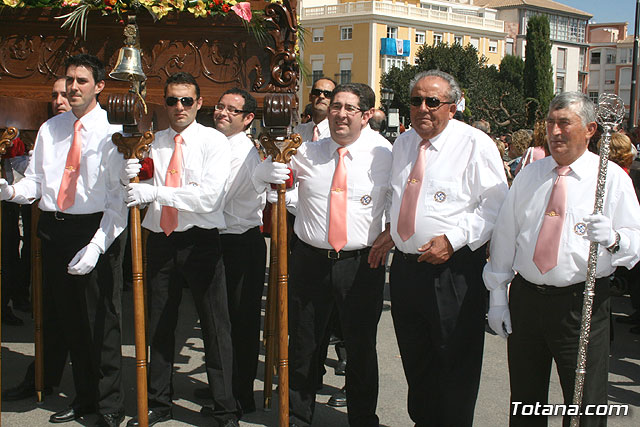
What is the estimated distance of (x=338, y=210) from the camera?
4.42 m

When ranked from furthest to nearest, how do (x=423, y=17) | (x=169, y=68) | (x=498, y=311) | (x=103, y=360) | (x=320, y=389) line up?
(x=423, y=17) → (x=169, y=68) → (x=320, y=389) → (x=103, y=360) → (x=498, y=311)

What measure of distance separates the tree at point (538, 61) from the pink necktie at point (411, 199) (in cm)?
6204

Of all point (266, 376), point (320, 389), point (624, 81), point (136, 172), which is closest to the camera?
point (136, 172)

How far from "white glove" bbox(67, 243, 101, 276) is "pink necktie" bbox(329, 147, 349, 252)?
1491 millimetres

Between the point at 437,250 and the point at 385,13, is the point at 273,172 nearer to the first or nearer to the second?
the point at 437,250

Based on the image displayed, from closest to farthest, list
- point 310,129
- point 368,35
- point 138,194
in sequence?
point 138,194 → point 310,129 → point 368,35

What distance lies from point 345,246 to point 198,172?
111 cm

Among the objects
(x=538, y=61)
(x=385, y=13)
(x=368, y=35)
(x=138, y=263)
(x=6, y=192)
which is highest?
(x=385, y=13)

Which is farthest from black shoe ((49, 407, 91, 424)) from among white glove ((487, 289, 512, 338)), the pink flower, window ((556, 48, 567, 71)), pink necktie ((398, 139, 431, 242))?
window ((556, 48, 567, 71))

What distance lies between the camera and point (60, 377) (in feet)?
17.3

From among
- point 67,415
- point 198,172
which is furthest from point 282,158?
point 67,415

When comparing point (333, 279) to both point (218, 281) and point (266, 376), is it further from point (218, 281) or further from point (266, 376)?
A: point (266, 376)

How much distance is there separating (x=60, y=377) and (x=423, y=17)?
61514 millimetres

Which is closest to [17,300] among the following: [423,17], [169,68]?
[169,68]
